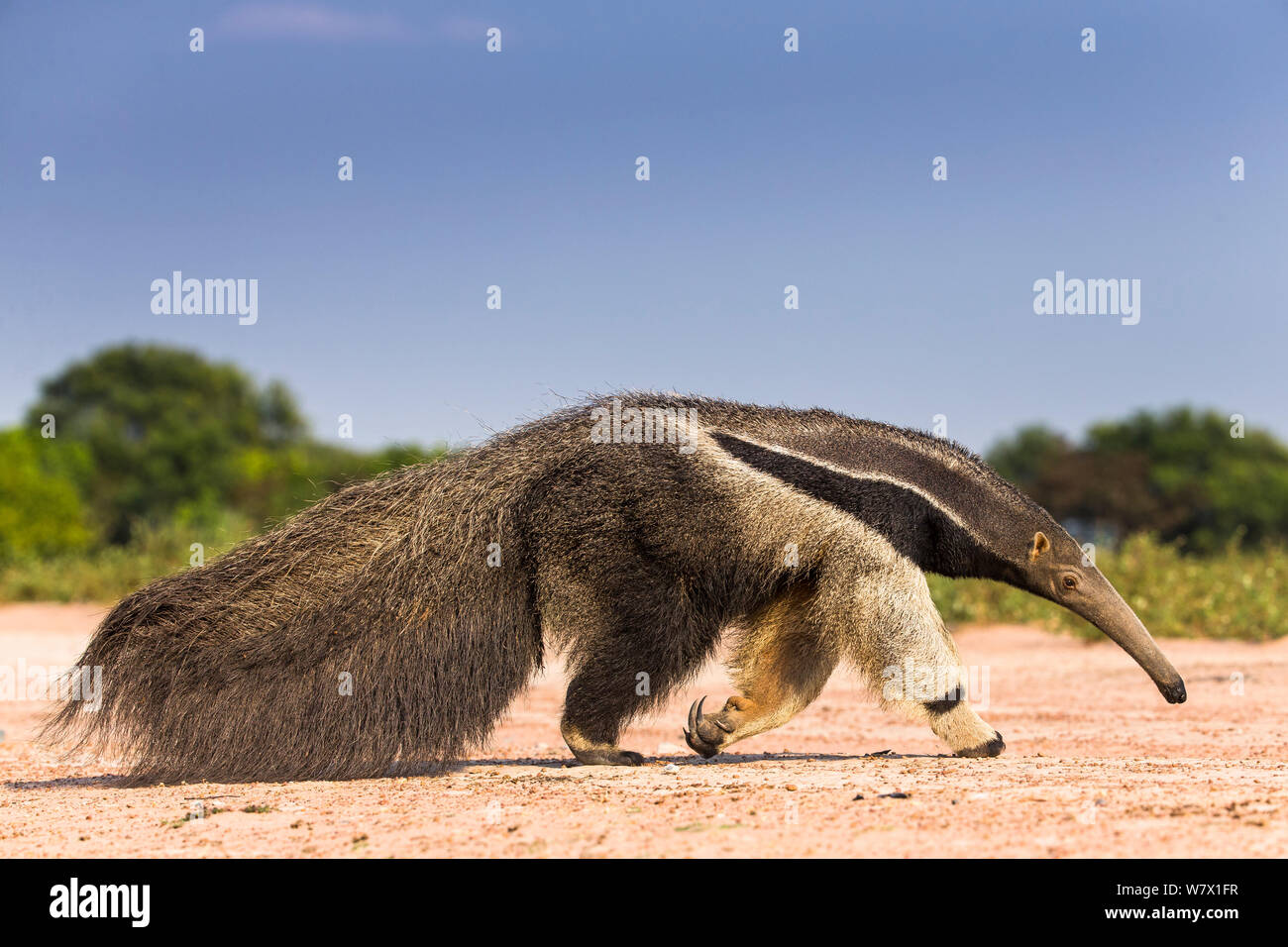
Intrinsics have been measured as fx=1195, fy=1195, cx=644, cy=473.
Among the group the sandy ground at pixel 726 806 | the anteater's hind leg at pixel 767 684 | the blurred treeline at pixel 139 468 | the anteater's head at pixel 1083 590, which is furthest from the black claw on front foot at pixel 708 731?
the blurred treeline at pixel 139 468

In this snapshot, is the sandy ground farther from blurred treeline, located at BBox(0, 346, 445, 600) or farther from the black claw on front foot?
blurred treeline, located at BBox(0, 346, 445, 600)

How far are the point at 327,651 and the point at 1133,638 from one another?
4.77m

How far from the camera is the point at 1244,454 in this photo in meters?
59.4

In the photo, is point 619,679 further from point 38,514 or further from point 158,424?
point 158,424

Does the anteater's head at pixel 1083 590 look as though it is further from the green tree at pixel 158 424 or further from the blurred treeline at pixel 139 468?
the green tree at pixel 158 424

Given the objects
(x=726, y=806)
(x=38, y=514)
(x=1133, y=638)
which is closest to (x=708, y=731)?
(x=726, y=806)

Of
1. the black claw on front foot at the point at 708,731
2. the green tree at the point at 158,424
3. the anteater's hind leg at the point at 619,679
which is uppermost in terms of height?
the green tree at the point at 158,424

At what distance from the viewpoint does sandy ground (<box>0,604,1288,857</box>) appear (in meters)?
4.32

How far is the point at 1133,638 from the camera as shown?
7293mm

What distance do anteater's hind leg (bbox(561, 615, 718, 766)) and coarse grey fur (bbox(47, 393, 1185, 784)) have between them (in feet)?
0.04

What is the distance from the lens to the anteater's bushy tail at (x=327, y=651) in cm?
627

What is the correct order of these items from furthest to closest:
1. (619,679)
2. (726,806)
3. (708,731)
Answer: (708,731)
(619,679)
(726,806)

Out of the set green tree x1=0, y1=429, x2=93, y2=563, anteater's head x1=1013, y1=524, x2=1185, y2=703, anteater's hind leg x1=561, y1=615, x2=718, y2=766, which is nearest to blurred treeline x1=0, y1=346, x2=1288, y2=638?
green tree x1=0, y1=429, x2=93, y2=563
